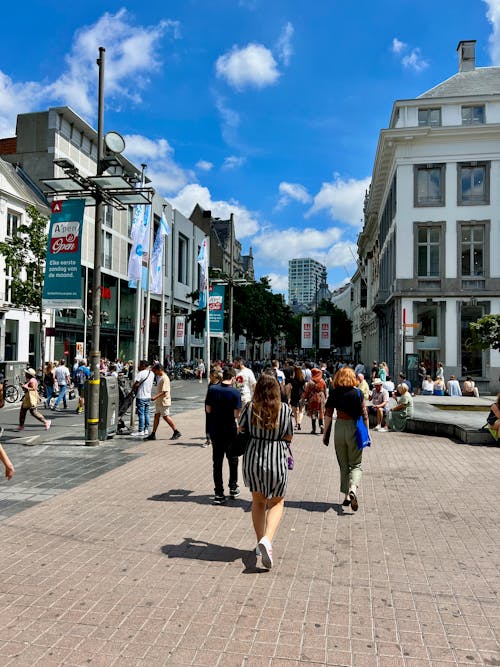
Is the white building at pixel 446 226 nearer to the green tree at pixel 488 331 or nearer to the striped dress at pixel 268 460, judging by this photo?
the green tree at pixel 488 331

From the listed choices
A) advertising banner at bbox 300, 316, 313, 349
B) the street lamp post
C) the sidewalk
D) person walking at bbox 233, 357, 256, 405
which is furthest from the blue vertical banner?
advertising banner at bbox 300, 316, 313, 349

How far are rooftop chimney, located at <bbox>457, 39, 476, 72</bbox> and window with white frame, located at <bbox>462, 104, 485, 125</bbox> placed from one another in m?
8.11

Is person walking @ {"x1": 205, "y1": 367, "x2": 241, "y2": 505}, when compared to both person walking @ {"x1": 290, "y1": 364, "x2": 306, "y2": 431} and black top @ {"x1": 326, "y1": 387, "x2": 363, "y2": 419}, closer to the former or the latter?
black top @ {"x1": 326, "y1": 387, "x2": 363, "y2": 419}

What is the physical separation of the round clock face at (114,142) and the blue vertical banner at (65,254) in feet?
4.13

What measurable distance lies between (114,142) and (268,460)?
8897 mm

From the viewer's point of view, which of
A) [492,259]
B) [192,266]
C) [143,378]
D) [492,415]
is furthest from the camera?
[192,266]

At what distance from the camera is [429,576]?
4848 millimetres

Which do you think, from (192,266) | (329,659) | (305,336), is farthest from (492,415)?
(192,266)

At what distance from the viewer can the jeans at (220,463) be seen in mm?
7254

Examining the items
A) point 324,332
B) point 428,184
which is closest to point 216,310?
point 324,332

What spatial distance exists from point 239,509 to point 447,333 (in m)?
29.4

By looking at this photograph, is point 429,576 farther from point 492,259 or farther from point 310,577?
point 492,259

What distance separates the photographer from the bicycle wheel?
22.3 meters

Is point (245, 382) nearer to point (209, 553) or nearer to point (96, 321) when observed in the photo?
point (96, 321)
